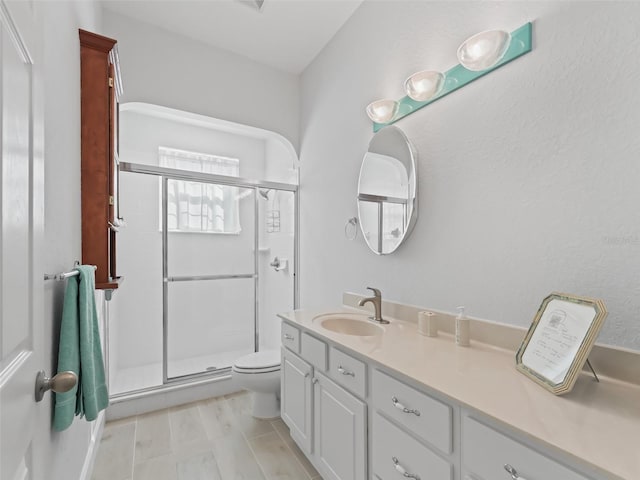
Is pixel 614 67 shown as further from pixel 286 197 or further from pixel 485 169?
pixel 286 197

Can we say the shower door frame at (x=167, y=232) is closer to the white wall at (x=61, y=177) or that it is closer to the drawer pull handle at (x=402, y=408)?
the white wall at (x=61, y=177)

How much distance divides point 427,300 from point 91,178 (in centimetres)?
178

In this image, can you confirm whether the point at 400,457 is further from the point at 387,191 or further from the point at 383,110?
the point at 383,110

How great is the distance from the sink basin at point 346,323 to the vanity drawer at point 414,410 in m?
0.61

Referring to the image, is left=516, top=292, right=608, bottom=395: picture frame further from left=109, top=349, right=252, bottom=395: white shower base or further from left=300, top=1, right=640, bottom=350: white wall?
left=109, top=349, right=252, bottom=395: white shower base

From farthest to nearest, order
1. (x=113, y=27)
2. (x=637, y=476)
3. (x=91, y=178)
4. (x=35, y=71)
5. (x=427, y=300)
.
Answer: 1. (x=113, y=27)
2. (x=427, y=300)
3. (x=91, y=178)
4. (x=35, y=71)
5. (x=637, y=476)

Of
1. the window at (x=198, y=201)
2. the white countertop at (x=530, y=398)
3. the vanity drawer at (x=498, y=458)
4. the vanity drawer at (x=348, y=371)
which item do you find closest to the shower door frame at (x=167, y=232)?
the window at (x=198, y=201)

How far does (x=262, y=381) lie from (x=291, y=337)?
581mm

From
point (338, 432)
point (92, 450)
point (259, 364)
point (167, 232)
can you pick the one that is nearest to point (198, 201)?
point (167, 232)

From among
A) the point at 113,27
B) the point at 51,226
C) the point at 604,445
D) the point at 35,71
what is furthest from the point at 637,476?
the point at 113,27

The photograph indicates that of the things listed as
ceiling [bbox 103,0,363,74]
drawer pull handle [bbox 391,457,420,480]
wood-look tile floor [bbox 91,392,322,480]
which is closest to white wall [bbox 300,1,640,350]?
ceiling [bbox 103,0,363,74]

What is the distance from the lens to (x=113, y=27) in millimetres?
2264

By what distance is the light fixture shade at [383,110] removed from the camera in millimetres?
1845

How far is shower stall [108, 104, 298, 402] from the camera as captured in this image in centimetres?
291
